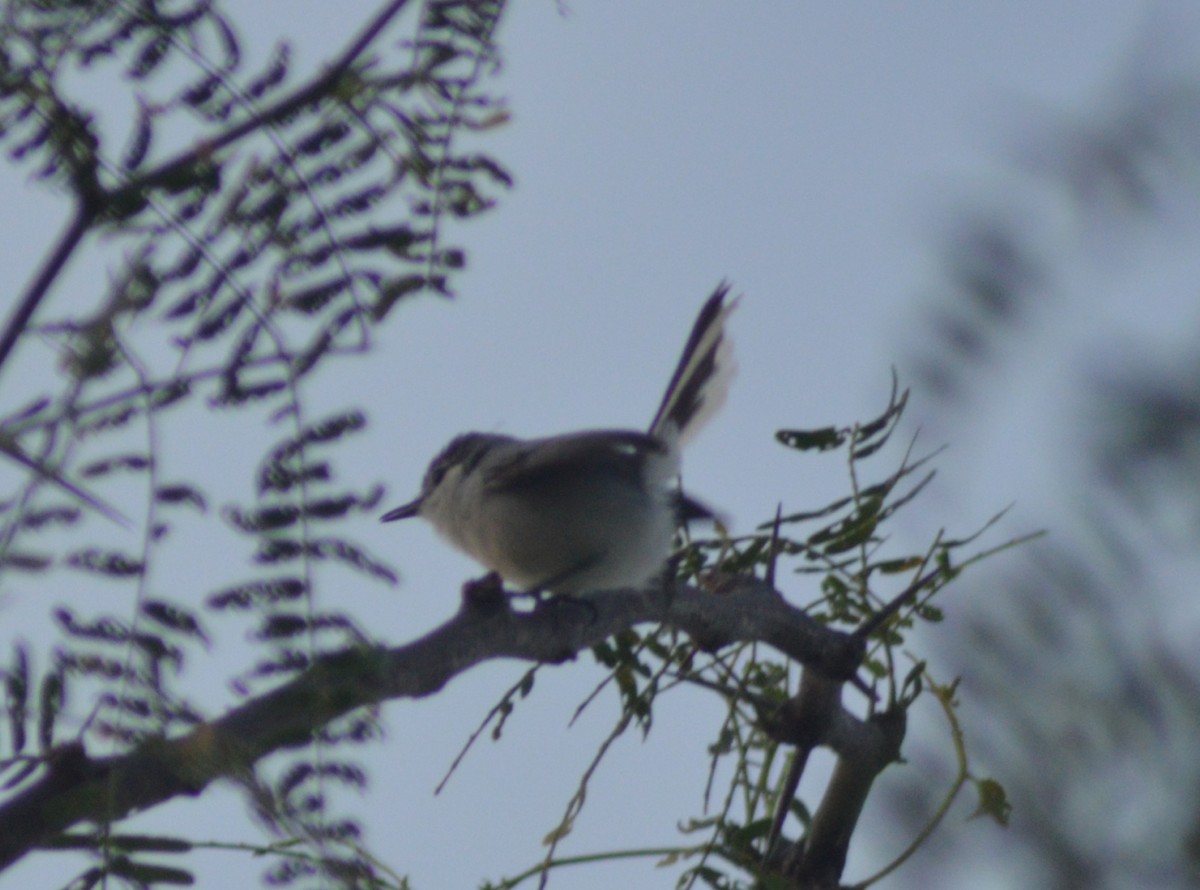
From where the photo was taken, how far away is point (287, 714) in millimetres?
1608

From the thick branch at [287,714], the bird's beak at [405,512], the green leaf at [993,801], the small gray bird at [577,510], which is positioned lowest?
the green leaf at [993,801]

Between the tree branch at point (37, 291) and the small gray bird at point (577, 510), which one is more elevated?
the small gray bird at point (577, 510)

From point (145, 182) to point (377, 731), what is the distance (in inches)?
29.2

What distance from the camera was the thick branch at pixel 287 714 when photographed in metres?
1.38

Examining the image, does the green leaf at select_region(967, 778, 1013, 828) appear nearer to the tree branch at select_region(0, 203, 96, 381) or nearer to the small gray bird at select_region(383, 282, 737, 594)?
the tree branch at select_region(0, 203, 96, 381)

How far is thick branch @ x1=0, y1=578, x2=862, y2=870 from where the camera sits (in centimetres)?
138

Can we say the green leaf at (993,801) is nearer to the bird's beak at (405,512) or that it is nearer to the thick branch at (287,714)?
the thick branch at (287,714)

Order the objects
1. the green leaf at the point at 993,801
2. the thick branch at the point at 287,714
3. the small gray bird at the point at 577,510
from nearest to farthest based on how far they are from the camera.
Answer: the green leaf at the point at 993,801 < the thick branch at the point at 287,714 < the small gray bird at the point at 577,510

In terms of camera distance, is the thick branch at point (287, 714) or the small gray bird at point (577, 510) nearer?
the thick branch at point (287, 714)

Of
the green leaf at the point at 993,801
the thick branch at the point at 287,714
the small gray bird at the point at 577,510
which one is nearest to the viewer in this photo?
the green leaf at the point at 993,801

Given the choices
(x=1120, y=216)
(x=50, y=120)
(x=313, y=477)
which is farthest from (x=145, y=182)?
(x=1120, y=216)

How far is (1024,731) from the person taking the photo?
1.14 m

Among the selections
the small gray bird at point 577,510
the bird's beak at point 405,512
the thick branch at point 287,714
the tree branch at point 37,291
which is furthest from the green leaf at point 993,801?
the bird's beak at point 405,512

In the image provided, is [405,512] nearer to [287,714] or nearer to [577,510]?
[577,510]
